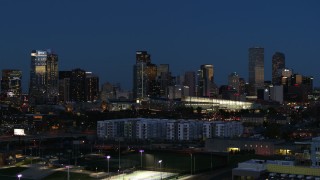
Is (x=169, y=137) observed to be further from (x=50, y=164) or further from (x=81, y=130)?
(x=50, y=164)

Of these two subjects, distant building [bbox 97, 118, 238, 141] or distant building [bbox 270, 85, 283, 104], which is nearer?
distant building [bbox 97, 118, 238, 141]

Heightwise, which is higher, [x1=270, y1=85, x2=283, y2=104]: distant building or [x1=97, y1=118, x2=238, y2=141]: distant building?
[x1=270, y1=85, x2=283, y2=104]: distant building

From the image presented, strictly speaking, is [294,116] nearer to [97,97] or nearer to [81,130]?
[81,130]

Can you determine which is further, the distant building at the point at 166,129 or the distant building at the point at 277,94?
the distant building at the point at 277,94

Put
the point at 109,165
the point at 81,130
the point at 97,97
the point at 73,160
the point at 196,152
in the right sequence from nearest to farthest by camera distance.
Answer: the point at 109,165 → the point at 73,160 → the point at 196,152 → the point at 81,130 → the point at 97,97

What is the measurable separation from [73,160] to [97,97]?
85.9m

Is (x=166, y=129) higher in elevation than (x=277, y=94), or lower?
lower

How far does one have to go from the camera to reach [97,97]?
112125 millimetres

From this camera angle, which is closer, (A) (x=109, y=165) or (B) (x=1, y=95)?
(A) (x=109, y=165)

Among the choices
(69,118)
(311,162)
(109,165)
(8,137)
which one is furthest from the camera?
(69,118)

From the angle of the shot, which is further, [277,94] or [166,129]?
[277,94]

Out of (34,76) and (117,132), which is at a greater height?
(34,76)

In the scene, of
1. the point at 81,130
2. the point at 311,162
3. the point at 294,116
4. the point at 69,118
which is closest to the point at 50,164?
the point at 311,162

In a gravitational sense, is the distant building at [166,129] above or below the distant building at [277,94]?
below
